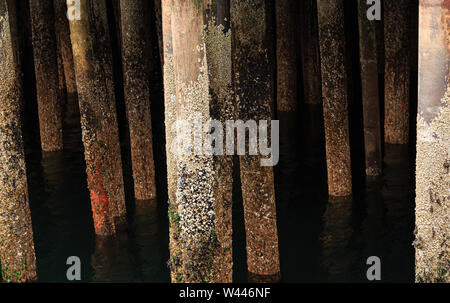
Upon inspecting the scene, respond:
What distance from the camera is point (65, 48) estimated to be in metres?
13.8

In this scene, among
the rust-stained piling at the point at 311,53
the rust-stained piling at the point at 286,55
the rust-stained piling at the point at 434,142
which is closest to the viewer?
the rust-stained piling at the point at 434,142

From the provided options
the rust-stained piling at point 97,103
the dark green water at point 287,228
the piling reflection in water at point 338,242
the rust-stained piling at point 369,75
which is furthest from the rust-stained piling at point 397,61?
the rust-stained piling at point 97,103

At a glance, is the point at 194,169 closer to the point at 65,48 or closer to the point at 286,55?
the point at 286,55

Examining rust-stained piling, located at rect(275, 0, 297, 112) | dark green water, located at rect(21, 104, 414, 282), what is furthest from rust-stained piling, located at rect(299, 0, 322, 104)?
dark green water, located at rect(21, 104, 414, 282)

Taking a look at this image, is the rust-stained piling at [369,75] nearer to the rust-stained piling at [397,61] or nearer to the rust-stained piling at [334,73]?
the rust-stained piling at [334,73]

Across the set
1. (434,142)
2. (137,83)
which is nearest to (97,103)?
(137,83)

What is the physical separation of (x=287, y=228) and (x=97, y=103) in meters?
2.50

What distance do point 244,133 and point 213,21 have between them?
97 cm

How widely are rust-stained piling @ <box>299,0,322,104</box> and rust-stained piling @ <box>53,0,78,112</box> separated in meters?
3.92

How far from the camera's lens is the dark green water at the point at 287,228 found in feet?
24.9

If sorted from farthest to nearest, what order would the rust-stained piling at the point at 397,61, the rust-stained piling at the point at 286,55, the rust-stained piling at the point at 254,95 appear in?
the rust-stained piling at the point at 286,55 → the rust-stained piling at the point at 397,61 → the rust-stained piling at the point at 254,95

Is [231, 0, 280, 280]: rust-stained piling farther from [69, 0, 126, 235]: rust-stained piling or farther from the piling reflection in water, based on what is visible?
[69, 0, 126, 235]: rust-stained piling

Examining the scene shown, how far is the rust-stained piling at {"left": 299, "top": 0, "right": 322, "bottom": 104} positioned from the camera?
1317cm

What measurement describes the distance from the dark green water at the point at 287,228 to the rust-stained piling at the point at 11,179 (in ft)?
2.85
